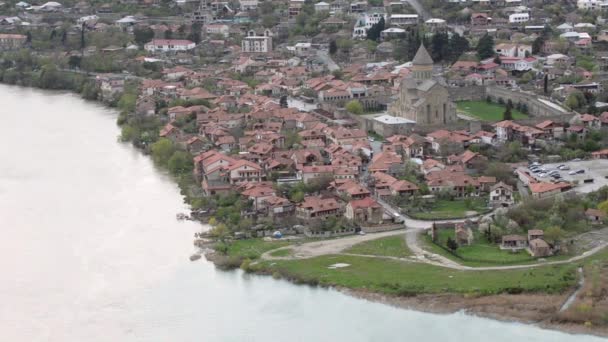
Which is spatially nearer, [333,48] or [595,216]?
[595,216]

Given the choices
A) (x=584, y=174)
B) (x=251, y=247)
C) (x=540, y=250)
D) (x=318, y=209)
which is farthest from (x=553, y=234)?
(x=251, y=247)

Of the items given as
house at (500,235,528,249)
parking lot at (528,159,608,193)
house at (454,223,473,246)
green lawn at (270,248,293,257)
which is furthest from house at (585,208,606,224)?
green lawn at (270,248,293,257)

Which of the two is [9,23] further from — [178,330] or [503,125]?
[178,330]

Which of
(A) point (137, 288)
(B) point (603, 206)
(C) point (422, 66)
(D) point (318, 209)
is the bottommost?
(A) point (137, 288)

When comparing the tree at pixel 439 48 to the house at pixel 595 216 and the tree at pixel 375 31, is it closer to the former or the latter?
the tree at pixel 375 31

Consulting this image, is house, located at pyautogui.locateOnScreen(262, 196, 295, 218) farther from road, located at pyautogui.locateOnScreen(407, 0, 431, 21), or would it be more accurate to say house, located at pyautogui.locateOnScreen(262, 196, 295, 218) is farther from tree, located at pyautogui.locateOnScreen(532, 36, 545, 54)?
road, located at pyautogui.locateOnScreen(407, 0, 431, 21)

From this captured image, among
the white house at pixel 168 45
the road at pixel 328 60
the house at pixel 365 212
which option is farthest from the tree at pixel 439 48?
the house at pixel 365 212

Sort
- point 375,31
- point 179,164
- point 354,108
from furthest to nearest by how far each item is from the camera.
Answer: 1. point 375,31
2. point 354,108
3. point 179,164

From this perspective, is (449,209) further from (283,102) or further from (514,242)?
(283,102)
